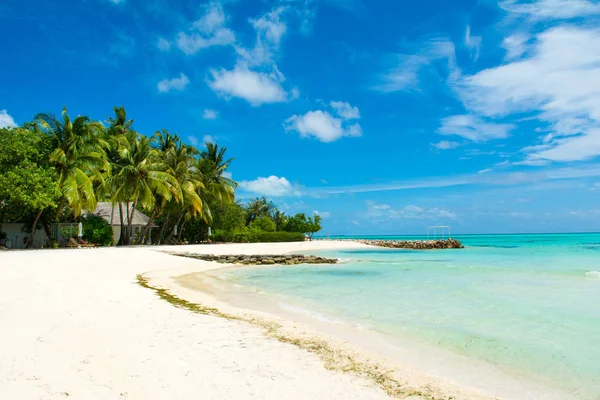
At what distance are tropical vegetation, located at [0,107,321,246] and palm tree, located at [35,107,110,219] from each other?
0.05 metres

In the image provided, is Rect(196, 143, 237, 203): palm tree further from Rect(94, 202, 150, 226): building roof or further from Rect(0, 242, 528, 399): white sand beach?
Rect(0, 242, 528, 399): white sand beach

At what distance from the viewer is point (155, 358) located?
4.15m

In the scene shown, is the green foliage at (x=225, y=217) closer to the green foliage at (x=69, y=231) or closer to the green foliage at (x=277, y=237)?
the green foliage at (x=277, y=237)

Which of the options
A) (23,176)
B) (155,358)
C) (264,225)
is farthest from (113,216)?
(155,358)

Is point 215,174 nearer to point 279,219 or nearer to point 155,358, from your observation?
point 279,219

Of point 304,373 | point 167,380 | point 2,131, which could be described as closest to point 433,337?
Result: point 304,373

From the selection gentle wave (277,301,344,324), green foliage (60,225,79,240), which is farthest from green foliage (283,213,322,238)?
gentle wave (277,301,344,324)

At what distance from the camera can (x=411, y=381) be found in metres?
3.93

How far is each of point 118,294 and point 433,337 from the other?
6125 millimetres

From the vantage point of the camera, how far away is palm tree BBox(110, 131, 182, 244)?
1089 inches

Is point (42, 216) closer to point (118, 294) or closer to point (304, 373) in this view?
point (118, 294)

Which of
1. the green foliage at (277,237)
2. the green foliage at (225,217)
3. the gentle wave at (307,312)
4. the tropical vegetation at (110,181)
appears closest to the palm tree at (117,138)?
the tropical vegetation at (110,181)

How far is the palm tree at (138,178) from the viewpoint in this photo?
90.8 ft

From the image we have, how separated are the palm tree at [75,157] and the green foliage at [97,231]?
3223mm
